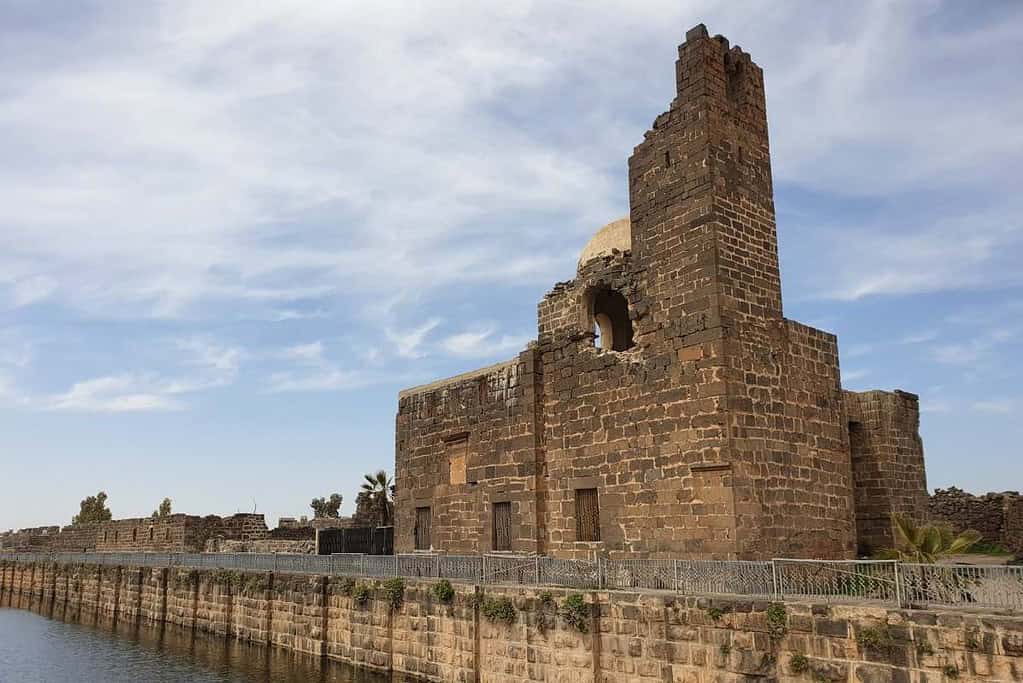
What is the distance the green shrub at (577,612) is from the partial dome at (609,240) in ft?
28.5

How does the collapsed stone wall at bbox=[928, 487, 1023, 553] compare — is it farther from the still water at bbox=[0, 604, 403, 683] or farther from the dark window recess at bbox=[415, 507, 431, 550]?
the still water at bbox=[0, 604, 403, 683]

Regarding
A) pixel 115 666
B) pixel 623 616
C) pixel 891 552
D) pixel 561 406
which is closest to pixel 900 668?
pixel 623 616

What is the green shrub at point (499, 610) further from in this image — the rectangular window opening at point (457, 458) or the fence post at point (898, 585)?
the fence post at point (898, 585)

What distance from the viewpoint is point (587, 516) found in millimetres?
18469

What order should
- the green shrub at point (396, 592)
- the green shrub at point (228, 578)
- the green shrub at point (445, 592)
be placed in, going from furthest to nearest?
1. the green shrub at point (228, 578)
2. the green shrub at point (396, 592)
3. the green shrub at point (445, 592)

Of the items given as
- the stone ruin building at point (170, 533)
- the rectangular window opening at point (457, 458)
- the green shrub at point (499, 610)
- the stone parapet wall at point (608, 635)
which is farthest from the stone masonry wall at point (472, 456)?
the stone ruin building at point (170, 533)

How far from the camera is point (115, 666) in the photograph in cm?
2156

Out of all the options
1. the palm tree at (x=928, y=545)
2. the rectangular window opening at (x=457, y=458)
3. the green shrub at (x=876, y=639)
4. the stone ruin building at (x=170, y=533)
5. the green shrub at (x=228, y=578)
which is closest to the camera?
the green shrub at (x=876, y=639)

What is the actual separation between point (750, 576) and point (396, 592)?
8.76 metres

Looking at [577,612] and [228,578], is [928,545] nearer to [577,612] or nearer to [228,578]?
[577,612]

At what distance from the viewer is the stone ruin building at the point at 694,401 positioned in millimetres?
15820

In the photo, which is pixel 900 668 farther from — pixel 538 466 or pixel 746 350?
pixel 538 466

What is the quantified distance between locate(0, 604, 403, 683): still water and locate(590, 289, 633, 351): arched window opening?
993 centimetres

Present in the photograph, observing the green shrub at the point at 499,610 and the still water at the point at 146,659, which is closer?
the green shrub at the point at 499,610
